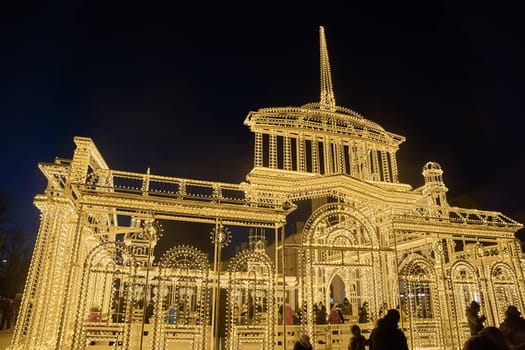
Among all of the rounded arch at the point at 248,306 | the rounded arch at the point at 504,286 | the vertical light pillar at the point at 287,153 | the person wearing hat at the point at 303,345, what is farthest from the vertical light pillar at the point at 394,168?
the person wearing hat at the point at 303,345

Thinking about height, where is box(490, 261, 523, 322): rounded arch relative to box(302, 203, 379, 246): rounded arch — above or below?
below

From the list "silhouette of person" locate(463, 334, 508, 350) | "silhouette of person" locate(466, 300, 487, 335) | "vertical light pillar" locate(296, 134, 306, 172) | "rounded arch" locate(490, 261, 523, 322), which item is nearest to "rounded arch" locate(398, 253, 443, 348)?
"silhouette of person" locate(466, 300, 487, 335)

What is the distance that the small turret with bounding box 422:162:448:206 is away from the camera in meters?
22.6

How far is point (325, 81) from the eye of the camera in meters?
20.9

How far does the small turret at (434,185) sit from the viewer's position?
22562mm

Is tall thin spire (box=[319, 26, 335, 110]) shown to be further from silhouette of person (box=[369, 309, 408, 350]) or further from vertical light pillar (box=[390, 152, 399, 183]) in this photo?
silhouette of person (box=[369, 309, 408, 350])

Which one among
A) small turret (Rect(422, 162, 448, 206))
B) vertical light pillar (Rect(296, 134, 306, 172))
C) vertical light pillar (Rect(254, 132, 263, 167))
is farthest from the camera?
small turret (Rect(422, 162, 448, 206))

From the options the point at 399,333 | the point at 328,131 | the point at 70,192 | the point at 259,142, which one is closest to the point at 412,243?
the point at 328,131

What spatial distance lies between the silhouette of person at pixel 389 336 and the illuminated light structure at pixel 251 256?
174 inches

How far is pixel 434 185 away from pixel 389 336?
19177 millimetres

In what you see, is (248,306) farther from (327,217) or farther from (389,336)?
(389,336)

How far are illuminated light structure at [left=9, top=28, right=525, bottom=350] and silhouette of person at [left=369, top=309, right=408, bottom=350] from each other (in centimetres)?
441

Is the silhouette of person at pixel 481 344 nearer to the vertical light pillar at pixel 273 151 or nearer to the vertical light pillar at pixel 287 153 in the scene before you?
the vertical light pillar at pixel 273 151

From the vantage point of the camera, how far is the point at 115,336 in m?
9.41
